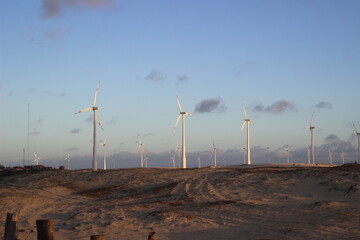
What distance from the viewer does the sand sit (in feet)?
76.4

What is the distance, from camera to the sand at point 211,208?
917 inches

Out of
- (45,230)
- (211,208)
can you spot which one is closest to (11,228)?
(45,230)

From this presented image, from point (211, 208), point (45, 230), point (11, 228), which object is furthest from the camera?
point (211, 208)

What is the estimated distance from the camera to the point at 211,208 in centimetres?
A: 2850

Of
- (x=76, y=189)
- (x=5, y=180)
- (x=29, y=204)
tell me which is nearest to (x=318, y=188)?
(x=29, y=204)

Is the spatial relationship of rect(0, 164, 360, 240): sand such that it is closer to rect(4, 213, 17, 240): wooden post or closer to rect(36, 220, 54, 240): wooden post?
rect(4, 213, 17, 240): wooden post

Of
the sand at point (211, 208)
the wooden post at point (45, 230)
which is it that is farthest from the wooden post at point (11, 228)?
the sand at point (211, 208)

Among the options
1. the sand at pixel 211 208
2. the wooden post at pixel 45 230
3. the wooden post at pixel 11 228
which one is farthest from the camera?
the sand at pixel 211 208

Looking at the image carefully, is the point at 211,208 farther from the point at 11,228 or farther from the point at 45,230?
the point at 45,230

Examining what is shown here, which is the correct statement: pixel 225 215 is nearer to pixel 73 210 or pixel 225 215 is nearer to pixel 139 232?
pixel 139 232

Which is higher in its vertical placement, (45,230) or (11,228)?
(45,230)

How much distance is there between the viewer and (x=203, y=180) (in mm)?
41438

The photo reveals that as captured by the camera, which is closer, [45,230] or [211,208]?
[45,230]

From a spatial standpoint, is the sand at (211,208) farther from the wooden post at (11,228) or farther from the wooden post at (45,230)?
the wooden post at (45,230)
